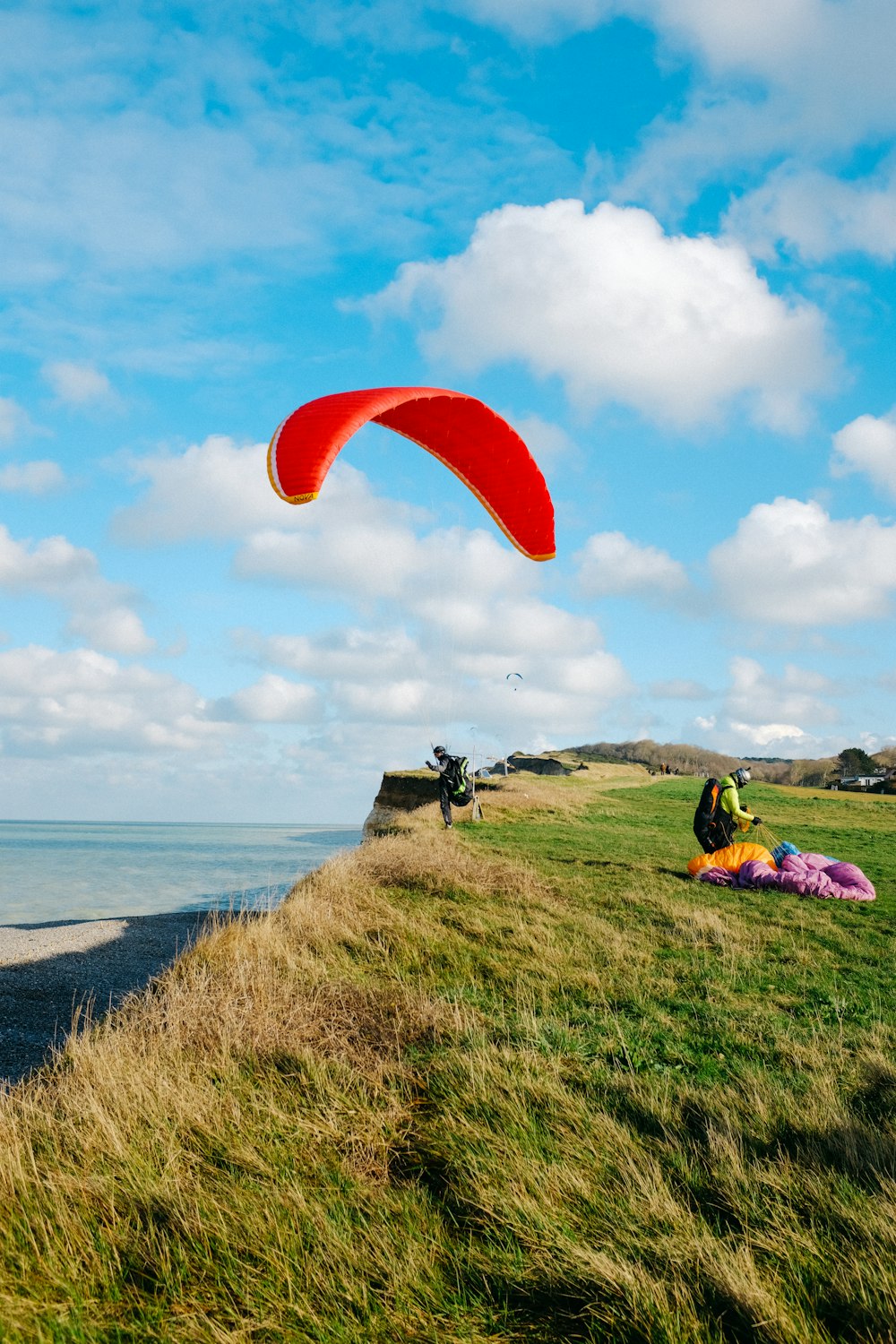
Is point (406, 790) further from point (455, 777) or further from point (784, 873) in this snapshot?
point (784, 873)

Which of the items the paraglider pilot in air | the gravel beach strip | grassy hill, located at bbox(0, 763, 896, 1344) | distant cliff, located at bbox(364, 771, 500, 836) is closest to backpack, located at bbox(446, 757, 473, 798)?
the paraglider pilot in air

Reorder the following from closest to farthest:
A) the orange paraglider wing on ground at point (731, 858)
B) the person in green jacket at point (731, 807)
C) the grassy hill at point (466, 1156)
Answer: the grassy hill at point (466, 1156) → the orange paraglider wing on ground at point (731, 858) → the person in green jacket at point (731, 807)

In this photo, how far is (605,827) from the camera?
80.9ft

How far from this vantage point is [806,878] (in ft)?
44.7

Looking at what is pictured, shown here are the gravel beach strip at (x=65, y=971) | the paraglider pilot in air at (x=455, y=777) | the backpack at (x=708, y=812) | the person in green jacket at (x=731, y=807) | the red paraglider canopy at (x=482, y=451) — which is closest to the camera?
the gravel beach strip at (x=65, y=971)

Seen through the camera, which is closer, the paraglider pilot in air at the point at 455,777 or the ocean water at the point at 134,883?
the paraglider pilot in air at the point at 455,777

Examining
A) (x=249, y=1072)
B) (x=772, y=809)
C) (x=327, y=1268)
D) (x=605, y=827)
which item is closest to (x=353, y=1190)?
(x=327, y=1268)

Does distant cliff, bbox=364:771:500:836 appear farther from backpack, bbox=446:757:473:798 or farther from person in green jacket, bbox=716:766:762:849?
person in green jacket, bbox=716:766:762:849

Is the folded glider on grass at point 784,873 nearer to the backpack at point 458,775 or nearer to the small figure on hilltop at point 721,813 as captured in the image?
the small figure on hilltop at point 721,813

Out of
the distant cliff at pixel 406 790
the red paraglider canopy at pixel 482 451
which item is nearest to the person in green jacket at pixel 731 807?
the red paraglider canopy at pixel 482 451

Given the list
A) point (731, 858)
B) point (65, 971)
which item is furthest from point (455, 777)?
point (65, 971)

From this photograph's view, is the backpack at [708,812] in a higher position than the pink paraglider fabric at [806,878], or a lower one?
higher

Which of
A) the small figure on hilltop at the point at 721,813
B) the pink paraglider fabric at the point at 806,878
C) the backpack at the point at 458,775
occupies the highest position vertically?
the backpack at the point at 458,775

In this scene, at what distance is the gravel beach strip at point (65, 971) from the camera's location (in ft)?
29.6
